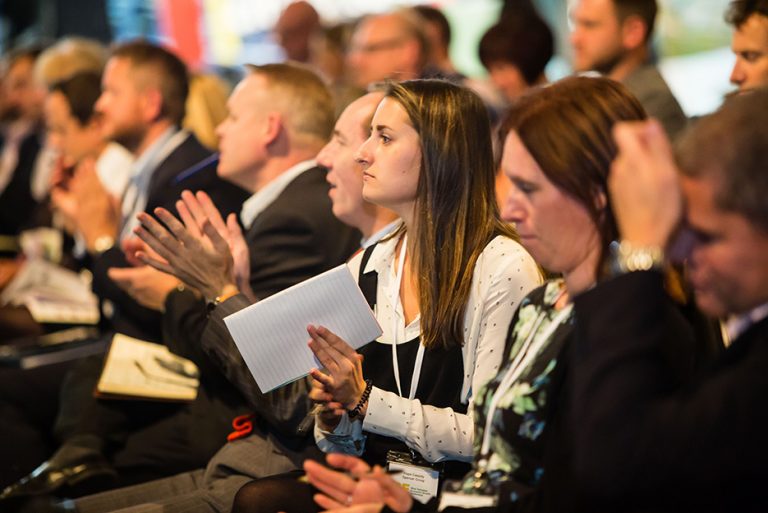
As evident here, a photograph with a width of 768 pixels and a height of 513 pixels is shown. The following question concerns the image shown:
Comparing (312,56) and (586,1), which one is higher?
(586,1)

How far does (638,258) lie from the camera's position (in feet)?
4.97

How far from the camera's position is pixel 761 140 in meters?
1.43

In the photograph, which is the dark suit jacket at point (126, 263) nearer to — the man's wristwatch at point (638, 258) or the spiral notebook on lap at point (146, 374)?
the spiral notebook on lap at point (146, 374)

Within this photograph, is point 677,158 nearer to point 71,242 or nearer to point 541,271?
point 541,271

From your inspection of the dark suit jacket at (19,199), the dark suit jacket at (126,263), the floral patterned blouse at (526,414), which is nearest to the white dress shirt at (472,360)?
the floral patterned blouse at (526,414)

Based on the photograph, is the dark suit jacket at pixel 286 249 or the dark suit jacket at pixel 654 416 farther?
the dark suit jacket at pixel 286 249

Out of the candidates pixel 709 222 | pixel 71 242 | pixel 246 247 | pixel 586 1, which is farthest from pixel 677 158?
pixel 71 242

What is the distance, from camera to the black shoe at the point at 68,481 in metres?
2.93

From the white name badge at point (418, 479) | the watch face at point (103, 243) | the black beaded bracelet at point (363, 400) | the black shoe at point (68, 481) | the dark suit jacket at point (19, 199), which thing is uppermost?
the black beaded bracelet at point (363, 400)

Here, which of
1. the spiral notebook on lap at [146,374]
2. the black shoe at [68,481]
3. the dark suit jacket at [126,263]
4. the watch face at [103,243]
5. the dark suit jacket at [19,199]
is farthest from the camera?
the dark suit jacket at [19,199]

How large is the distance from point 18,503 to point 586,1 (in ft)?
9.41

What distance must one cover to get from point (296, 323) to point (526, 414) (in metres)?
0.66

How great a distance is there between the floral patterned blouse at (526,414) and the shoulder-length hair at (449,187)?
19.0 inches

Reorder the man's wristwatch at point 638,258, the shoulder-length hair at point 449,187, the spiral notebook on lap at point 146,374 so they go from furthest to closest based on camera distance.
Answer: the spiral notebook on lap at point 146,374 → the shoulder-length hair at point 449,187 → the man's wristwatch at point 638,258
